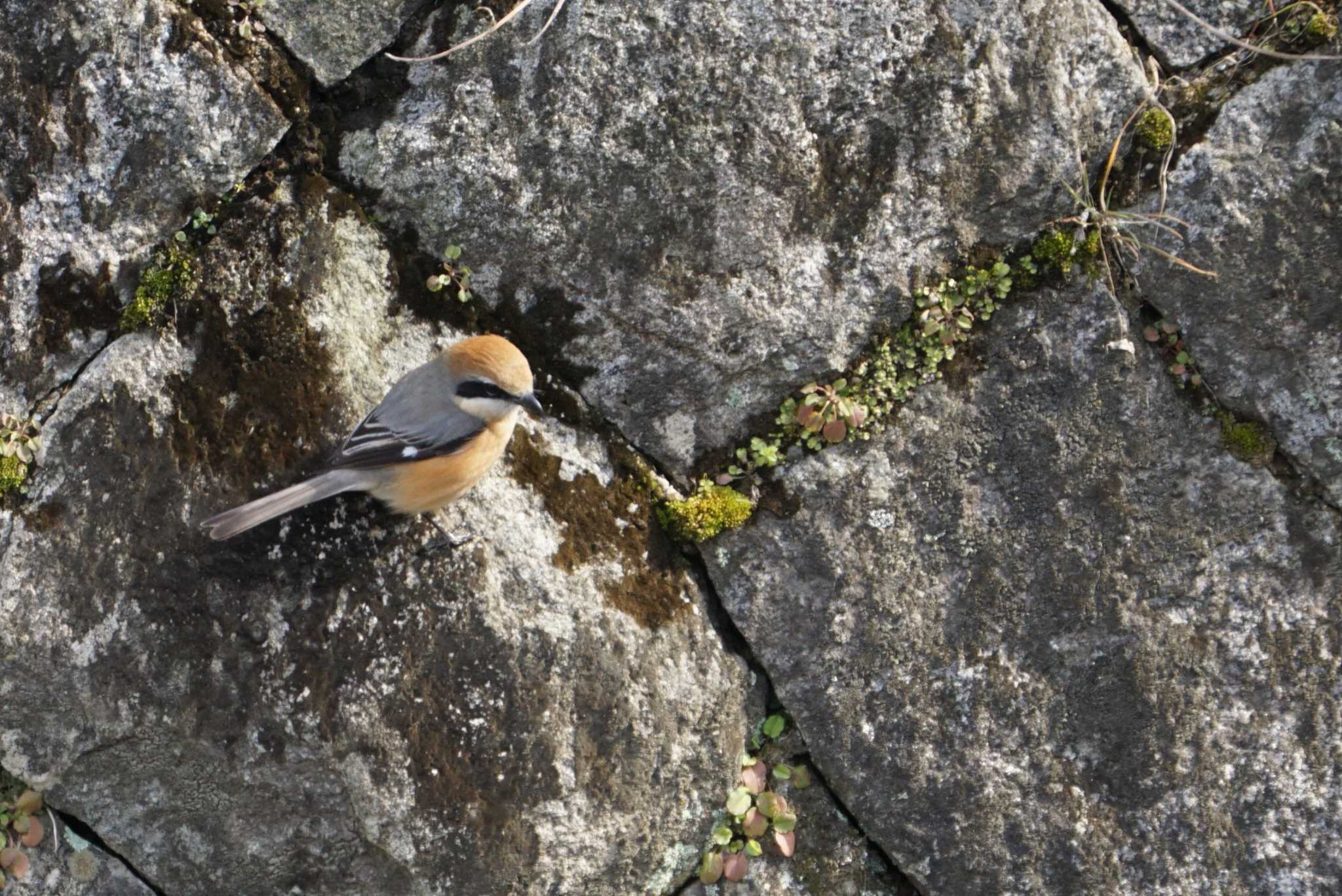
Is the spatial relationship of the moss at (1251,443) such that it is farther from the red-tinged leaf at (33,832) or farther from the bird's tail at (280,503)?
the red-tinged leaf at (33,832)

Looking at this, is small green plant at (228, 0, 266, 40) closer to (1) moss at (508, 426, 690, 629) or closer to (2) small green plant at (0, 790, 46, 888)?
(1) moss at (508, 426, 690, 629)

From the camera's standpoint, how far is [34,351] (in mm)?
4270

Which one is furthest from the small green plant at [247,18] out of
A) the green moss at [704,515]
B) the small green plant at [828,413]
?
the small green plant at [828,413]

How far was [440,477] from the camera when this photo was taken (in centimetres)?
410

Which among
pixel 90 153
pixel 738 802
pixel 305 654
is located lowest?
pixel 738 802

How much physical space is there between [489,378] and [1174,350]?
2678 mm

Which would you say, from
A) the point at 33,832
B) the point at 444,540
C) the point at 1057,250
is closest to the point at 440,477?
the point at 444,540

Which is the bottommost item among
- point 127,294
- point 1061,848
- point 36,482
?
point 1061,848

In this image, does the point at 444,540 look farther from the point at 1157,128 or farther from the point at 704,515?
the point at 1157,128

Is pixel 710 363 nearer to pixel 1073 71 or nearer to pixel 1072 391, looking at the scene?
pixel 1072 391

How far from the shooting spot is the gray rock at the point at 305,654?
409cm

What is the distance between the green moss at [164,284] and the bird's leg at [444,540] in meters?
1.26

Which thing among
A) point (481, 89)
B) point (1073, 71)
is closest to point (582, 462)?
point (481, 89)

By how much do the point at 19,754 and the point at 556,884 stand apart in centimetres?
202
